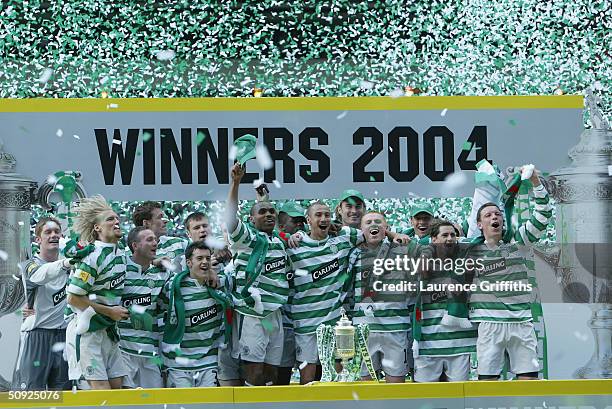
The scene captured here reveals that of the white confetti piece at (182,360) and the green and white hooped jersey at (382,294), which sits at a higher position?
the green and white hooped jersey at (382,294)

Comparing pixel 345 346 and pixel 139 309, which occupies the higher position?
pixel 139 309

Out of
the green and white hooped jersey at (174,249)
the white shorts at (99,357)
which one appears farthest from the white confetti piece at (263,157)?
the white shorts at (99,357)

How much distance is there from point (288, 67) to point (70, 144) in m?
1.12

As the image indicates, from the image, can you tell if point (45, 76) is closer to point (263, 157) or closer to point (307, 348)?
point (263, 157)

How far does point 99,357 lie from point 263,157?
1.21 m

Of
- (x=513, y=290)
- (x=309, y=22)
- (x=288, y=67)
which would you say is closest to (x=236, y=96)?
(x=288, y=67)

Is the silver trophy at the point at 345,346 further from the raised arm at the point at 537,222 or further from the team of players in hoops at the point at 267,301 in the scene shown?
the raised arm at the point at 537,222

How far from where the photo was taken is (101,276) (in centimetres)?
468

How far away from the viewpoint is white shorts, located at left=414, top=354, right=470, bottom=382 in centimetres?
485

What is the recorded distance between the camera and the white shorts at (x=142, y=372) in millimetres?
4793

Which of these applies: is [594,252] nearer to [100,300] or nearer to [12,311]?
[100,300]

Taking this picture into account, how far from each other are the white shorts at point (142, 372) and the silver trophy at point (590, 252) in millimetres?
1910

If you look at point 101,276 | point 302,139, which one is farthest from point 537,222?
point 101,276

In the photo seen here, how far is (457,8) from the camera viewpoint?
17.7 ft
